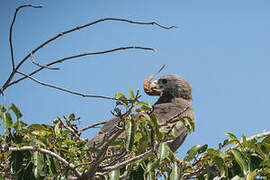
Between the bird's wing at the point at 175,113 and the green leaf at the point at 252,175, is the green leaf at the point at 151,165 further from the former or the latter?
the bird's wing at the point at 175,113

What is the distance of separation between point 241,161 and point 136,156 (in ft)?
2.28

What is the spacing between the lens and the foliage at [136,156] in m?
2.60

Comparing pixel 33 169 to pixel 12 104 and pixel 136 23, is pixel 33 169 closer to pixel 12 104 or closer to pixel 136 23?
pixel 12 104

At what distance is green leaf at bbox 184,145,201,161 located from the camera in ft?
9.34

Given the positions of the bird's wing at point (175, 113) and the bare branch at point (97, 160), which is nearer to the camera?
the bare branch at point (97, 160)

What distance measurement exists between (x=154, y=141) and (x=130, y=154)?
0.36 meters

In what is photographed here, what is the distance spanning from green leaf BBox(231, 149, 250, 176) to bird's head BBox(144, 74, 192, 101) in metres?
5.18

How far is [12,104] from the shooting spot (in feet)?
8.45

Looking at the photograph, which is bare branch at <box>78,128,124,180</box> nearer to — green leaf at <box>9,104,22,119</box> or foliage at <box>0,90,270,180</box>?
foliage at <box>0,90,270,180</box>

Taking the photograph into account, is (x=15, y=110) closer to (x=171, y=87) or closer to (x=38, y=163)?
(x=38, y=163)

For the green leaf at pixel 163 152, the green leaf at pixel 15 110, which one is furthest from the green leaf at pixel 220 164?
the green leaf at pixel 15 110

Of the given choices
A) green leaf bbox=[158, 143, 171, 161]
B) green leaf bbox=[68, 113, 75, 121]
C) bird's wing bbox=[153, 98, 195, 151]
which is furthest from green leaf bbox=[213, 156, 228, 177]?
bird's wing bbox=[153, 98, 195, 151]

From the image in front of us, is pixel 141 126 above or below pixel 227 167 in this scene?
above

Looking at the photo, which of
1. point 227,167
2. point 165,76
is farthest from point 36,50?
point 165,76
